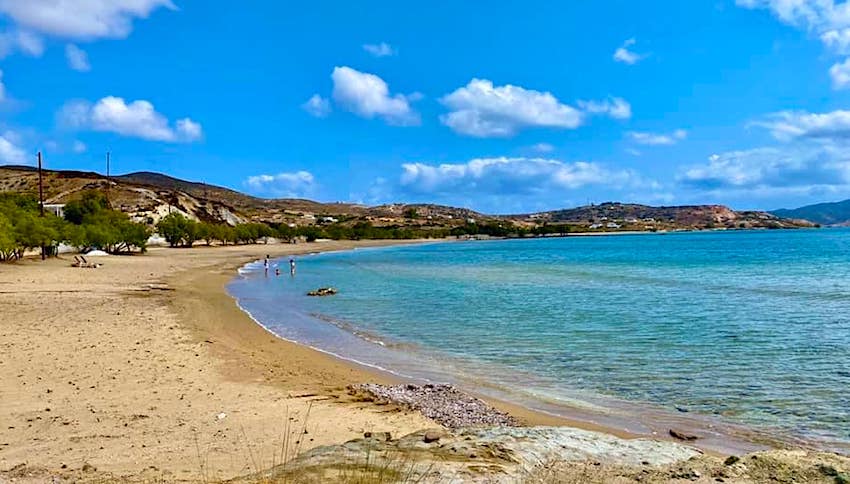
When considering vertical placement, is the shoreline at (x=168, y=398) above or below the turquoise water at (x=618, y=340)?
above

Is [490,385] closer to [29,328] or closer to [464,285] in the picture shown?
[29,328]

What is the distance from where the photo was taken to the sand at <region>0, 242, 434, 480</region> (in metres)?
8.09

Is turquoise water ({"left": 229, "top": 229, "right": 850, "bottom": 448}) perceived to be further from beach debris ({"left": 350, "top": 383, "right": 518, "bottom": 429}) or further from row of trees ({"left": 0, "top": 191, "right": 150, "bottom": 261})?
row of trees ({"left": 0, "top": 191, "right": 150, "bottom": 261})

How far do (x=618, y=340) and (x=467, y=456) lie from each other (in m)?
13.9

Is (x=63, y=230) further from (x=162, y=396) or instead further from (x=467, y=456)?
(x=467, y=456)

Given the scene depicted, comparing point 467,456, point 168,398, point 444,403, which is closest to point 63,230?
point 168,398

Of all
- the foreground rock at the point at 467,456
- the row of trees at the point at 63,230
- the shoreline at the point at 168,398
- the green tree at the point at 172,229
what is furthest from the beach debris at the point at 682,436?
the green tree at the point at 172,229

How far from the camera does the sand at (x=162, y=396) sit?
809 centimetres

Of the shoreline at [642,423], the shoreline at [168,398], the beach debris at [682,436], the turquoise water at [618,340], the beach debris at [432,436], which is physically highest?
the beach debris at [432,436]

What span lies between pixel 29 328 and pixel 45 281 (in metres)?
17.0

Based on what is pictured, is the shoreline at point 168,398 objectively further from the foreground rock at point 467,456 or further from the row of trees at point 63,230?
the row of trees at point 63,230

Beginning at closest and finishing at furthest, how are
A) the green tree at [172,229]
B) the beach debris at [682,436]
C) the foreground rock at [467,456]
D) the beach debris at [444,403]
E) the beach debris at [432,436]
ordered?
the foreground rock at [467,456], the beach debris at [432,436], the beach debris at [682,436], the beach debris at [444,403], the green tree at [172,229]

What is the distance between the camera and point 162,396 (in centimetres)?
1130

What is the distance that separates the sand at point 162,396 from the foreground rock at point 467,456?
1.37 m
